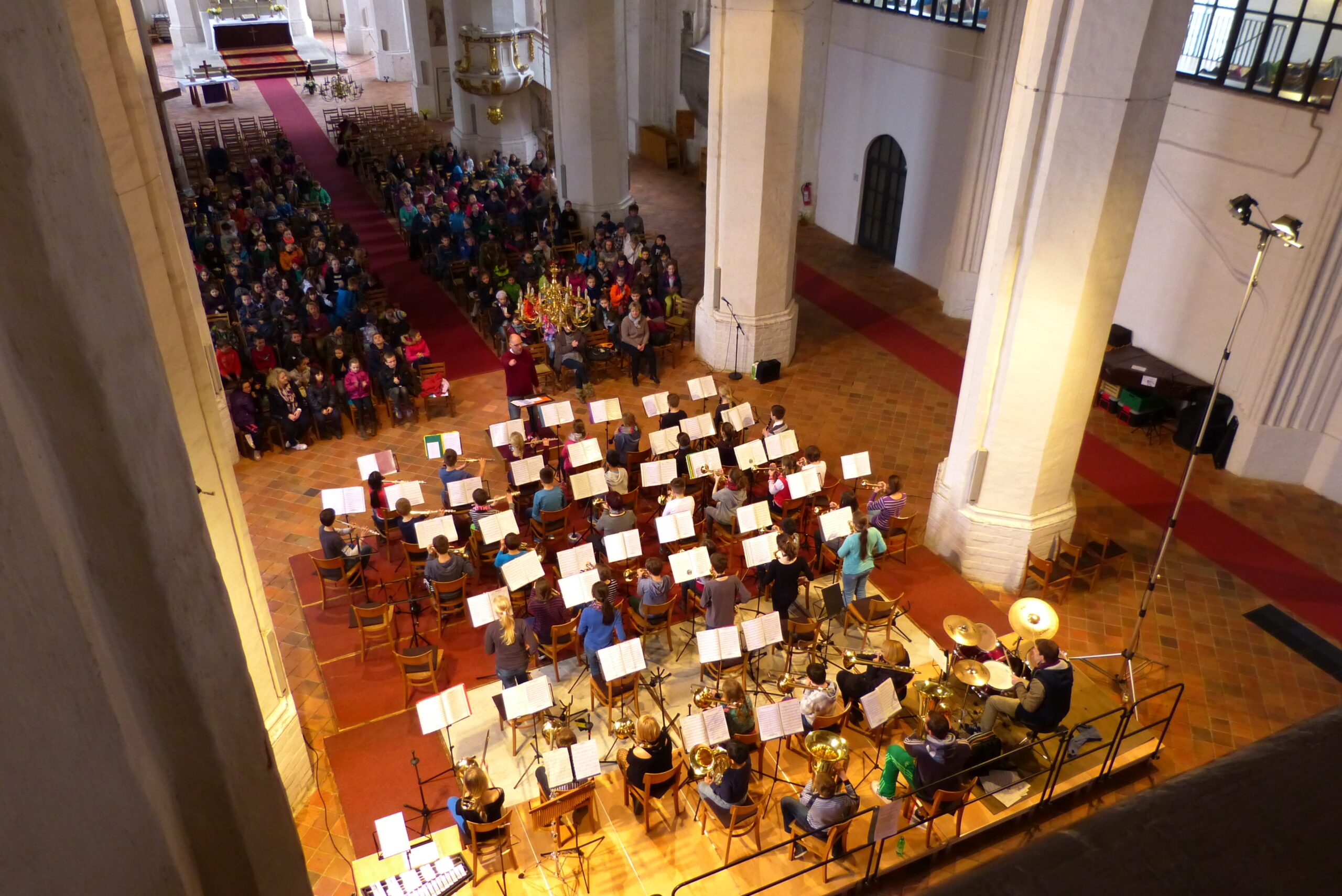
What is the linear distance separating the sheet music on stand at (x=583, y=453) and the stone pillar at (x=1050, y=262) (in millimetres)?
4201

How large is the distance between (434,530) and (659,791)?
407 cm

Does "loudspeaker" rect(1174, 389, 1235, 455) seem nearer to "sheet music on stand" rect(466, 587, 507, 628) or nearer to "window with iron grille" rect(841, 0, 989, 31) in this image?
"window with iron grille" rect(841, 0, 989, 31)

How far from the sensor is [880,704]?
28.1 ft

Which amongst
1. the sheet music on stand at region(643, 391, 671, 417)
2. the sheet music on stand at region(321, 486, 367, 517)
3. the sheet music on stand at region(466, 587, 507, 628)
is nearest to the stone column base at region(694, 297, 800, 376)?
the sheet music on stand at region(643, 391, 671, 417)

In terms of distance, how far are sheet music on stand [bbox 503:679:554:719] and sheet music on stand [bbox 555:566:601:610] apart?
127 centimetres

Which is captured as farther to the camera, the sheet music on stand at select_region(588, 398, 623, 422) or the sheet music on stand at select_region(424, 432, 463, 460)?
the sheet music on stand at select_region(588, 398, 623, 422)

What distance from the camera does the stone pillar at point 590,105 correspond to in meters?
19.9

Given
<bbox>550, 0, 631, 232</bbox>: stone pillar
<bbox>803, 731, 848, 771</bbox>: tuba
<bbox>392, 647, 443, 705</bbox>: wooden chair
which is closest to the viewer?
<bbox>803, 731, 848, 771</bbox>: tuba

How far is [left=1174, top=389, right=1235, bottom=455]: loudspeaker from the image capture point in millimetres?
14164

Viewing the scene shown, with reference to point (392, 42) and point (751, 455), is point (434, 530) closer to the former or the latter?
point (751, 455)

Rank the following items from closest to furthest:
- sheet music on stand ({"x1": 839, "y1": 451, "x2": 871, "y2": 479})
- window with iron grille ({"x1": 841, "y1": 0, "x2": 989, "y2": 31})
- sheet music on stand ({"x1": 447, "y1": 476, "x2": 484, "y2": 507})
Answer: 1. sheet music on stand ({"x1": 447, "y1": 476, "x2": 484, "y2": 507})
2. sheet music on stand ({"x1": 839, "y1": 451, "x2": 871, "y2": 479})
3. window with iron grille ({"x1": 841, "y1": 0, "x2": 989, "y2": 31})

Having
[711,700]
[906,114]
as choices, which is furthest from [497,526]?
[906,114]

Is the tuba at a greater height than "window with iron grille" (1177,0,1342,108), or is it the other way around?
"window with iron grille" (1177,0,1342,108)

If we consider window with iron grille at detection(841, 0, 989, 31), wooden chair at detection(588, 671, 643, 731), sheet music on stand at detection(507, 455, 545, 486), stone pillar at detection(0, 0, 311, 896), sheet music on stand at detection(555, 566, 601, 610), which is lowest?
wooden chair at detection(588, 671, 643, 731)
